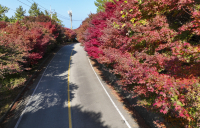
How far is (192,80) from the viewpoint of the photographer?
4.65 m

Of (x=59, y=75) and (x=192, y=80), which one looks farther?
(x=59, y=75)

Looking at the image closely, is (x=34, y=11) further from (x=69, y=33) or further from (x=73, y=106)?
(x=73, y=106)

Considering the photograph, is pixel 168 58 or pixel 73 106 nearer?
pixel 168 58

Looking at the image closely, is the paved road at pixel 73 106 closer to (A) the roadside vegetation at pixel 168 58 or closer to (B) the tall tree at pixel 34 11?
(A) the roadside vegetation at pixel 168 58

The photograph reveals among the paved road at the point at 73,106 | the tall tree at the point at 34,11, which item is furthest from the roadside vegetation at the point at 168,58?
the tall tree at the point at 34,11

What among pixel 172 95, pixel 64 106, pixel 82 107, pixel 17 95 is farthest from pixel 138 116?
pixel 17 95

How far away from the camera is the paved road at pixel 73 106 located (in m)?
8.31

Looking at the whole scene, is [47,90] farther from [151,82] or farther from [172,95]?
[172,95]

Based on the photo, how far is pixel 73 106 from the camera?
10250mm

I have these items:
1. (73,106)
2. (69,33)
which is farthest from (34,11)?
(73,106)

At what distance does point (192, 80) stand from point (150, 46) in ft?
10.7

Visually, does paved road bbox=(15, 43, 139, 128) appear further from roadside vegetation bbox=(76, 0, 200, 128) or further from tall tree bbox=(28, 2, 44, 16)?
tall tree bbox=(28, 2, 44, 16)

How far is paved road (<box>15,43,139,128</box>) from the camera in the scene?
8.31 metres

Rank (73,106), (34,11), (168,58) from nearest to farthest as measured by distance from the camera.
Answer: (168,58) → (73,106) → (34,11)
